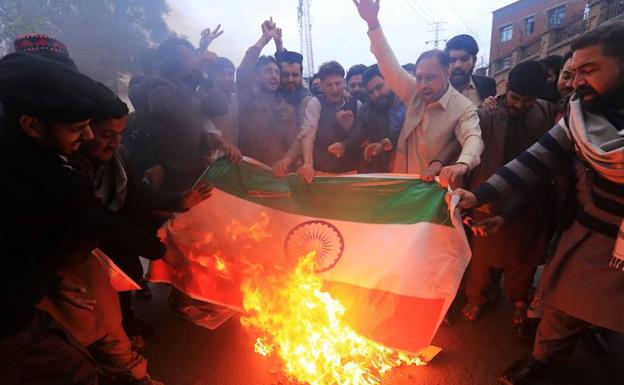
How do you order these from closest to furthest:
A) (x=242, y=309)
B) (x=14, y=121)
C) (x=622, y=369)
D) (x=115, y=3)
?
(x=14, y=121) → (x=622, y=369) → (x=242, y=309) → (x=115, y=3)

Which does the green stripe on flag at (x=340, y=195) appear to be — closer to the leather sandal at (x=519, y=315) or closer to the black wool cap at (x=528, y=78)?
the black wool cap at (x=528, y=78)

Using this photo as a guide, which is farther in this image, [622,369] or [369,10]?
[369,10]

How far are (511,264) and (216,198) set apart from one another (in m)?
3.15

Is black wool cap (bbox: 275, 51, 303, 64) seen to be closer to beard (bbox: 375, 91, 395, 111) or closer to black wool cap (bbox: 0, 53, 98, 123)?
beard (bbox: 375, 91, 395, 111)

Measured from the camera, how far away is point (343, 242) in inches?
127

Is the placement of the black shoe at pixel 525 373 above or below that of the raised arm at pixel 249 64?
below

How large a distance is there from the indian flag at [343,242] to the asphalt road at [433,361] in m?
0.50

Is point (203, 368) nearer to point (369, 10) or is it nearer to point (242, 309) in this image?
point (242, 309)

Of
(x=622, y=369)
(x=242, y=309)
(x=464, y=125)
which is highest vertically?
(x=464, y=125)

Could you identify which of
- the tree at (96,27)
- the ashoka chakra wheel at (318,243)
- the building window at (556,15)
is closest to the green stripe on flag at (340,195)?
the ashoka chakra wheel at (318,243)

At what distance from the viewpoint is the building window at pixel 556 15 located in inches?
1271

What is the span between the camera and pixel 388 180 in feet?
10.6

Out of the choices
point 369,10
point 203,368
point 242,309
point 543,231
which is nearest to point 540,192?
point 543,231

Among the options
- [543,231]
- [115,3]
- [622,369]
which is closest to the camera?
[622,369]
